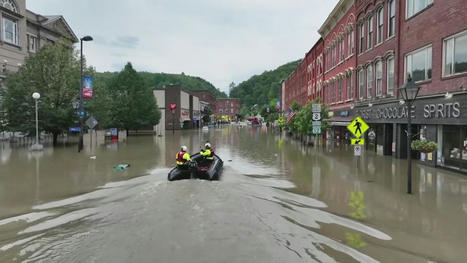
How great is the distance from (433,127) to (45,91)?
31.1m

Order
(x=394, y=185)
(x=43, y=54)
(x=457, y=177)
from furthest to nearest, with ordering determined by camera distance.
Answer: (x=43, y=54)
(x=457, y=177)
(x=394, y=185)

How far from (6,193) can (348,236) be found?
447 inches

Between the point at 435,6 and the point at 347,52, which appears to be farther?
the point at 347,52

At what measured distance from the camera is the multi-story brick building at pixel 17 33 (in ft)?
126

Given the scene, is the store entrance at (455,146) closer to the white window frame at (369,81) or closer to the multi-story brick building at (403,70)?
the multi-story brick building at (403,70)

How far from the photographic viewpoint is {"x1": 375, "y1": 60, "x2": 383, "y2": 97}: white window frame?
81.0 ft

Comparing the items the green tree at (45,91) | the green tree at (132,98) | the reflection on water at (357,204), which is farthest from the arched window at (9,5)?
the reflection on water at (357,204)

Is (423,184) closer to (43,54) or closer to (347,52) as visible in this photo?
(347,52)

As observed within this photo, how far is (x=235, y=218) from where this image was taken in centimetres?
851

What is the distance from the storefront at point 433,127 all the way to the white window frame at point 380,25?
191 inches

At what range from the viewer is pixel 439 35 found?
56.4ft

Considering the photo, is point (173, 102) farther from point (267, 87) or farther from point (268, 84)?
point (268, 84)

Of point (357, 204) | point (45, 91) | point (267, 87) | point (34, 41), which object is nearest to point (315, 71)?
point (45, 91)

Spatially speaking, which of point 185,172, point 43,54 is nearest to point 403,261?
point 185,172
